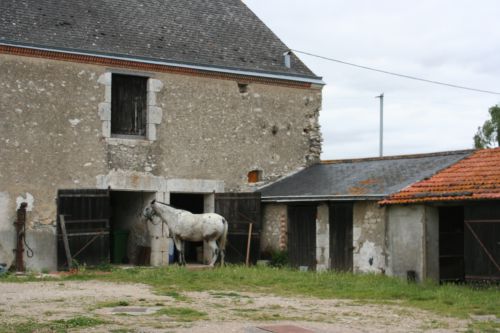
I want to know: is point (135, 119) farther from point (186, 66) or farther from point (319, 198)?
point (319, 198)

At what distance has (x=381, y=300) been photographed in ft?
45.3

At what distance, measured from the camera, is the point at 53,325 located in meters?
10.1

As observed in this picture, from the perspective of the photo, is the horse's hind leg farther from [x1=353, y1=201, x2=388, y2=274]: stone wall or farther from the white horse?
[x1=353, y1=201, x2=388, y2=274]: stone wall

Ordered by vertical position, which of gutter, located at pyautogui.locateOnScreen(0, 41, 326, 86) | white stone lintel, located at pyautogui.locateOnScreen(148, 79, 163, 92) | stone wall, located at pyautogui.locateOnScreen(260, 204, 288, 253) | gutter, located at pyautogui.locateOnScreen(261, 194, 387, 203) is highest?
gutter, located at pyautogui.locateOnScreen(0, 41, 326, 86)

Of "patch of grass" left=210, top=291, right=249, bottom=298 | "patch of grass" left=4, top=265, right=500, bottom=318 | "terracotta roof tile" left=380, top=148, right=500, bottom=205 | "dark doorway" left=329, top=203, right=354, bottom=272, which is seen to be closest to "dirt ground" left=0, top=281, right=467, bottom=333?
"patch of grass" left=210, top=291, right=249, bottom=298

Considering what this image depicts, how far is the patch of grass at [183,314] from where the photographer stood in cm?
1099

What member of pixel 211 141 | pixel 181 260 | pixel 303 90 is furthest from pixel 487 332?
pixel 303 90

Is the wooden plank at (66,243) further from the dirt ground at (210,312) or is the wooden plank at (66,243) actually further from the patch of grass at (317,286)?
the dirt ground at (210,312)

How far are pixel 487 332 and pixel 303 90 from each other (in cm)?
1416

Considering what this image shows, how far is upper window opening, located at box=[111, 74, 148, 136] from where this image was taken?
819 inches

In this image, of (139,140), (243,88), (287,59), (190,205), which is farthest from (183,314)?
(287,59)

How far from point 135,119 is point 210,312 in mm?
10209

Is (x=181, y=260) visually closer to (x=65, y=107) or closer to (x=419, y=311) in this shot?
(x=65, y=107)

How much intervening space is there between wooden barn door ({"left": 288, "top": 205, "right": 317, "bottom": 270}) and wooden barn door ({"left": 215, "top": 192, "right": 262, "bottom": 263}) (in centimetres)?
93
